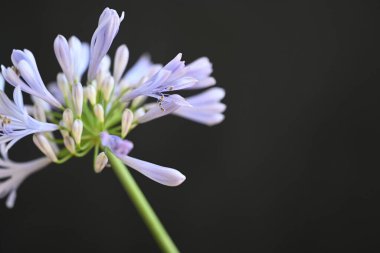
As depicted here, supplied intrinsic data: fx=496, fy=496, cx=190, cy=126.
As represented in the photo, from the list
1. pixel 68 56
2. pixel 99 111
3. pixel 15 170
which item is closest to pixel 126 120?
pixel 99 111

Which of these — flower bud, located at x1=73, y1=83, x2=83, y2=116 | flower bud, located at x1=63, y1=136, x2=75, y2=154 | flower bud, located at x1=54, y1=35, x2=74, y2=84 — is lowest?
flower bud, located at x1=63, y1=136, x2=75, y2=154

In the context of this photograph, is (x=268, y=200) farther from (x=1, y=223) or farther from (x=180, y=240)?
(x=1, y=223)

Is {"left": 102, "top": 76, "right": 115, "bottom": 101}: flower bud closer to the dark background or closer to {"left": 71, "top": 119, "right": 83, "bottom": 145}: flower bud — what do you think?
{"left": 71, "top": 119, "right": 83, "bottom": 145}: flower bud

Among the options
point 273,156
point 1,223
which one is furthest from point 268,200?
point 1,223

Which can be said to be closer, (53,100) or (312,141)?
(53,100)

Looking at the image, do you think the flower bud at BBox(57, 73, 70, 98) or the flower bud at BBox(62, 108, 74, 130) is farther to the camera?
the flower bud at BBox(57, 73, 70, 98)

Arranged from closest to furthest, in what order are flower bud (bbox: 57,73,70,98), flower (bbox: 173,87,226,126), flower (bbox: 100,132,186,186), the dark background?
1. flower (bbox: 100,132,186,186)
2. flower bud (bbox: 57,73,70,98)
3. flower (bbox: 173,87,226,126)
4. the dark background

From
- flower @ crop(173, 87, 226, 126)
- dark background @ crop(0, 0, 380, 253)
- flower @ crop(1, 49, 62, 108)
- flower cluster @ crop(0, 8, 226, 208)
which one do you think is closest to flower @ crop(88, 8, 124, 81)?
flower cluster @ crop(0, 8, 226, 208)
